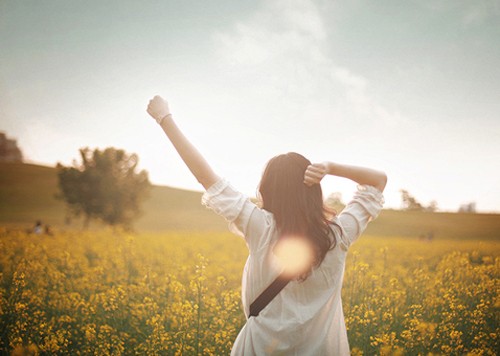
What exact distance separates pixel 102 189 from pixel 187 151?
112 ft

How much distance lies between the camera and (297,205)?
5.91 ft

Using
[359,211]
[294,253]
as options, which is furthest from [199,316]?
[359,211]

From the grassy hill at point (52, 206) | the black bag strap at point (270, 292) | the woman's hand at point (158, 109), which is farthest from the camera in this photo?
the grassy hill at point (52, 206)

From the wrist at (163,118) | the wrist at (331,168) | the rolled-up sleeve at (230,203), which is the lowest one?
the rolled-up sleeve at (230,203)

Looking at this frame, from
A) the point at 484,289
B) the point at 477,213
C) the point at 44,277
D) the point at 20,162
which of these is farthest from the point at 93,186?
the point at 477,213

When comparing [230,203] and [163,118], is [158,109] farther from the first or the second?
[230,203]

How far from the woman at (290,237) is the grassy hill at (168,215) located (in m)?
36.7

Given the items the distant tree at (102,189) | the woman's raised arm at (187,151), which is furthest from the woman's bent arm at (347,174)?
the distant tree at (102,189)

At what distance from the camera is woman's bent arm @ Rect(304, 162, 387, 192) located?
1.74m

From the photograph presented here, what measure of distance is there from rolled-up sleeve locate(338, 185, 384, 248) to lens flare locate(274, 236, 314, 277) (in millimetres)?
253

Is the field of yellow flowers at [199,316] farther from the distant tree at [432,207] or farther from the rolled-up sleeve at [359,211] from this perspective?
the distant tree at [432,207]

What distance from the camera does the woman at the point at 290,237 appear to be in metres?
1.80

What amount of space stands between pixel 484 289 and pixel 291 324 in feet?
15.1

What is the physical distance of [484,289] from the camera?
502cm
